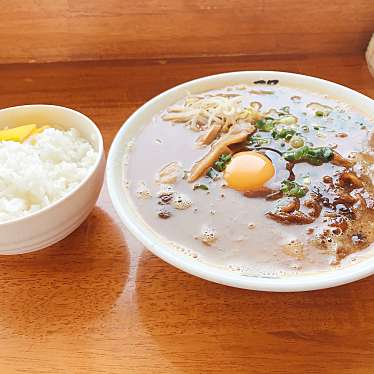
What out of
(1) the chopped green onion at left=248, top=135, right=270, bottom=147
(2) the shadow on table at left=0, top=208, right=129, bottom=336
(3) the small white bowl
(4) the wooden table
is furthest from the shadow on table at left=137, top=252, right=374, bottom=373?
(1) the chopped green onion at left=248, top=135, right=270, bottom=147

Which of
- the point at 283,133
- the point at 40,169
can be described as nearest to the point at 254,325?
the point at 283,133

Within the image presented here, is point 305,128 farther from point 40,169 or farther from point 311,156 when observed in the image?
point 40,169

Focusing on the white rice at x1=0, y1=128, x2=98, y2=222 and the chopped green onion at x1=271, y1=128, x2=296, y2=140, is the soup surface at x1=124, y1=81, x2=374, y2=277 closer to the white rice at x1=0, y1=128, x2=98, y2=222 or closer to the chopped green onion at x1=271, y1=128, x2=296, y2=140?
the chopped green onion at x1=271, y1=128, x2=296, y2=140

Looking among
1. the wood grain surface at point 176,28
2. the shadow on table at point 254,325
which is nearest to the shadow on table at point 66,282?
the shadow on table at point 254,325

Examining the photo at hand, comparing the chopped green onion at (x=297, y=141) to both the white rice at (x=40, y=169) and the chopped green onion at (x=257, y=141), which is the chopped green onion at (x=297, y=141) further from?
the white rice at (x=40, y=169)

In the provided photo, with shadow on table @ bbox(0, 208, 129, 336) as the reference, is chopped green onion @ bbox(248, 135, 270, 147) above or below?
above

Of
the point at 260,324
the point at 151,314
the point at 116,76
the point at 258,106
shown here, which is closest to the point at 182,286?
the point at 151,314

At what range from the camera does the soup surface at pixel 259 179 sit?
56.2 inches

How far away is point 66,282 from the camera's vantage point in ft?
5.00

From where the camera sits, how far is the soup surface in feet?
4.69

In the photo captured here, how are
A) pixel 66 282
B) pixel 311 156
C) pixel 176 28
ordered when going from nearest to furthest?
pixel 66 282
pixel 311 156
pixel 176 28

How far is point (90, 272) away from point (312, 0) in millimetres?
1505

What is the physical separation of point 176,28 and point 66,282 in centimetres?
128

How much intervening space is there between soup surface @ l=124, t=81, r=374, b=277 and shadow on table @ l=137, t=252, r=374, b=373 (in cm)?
13
